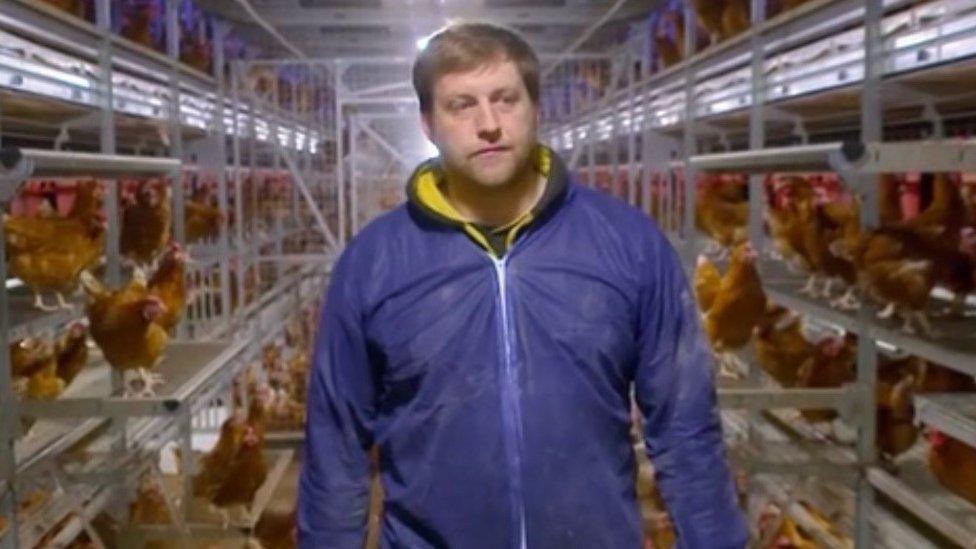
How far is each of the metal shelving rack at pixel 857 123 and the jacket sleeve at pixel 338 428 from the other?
3.23 feet

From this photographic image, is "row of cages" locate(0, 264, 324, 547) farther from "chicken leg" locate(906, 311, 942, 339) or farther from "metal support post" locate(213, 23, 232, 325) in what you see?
"chicken leg" locate(906, 311, 942, 339)

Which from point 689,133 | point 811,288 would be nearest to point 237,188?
point 689,133

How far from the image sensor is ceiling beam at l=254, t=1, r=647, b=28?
4652 millimetres

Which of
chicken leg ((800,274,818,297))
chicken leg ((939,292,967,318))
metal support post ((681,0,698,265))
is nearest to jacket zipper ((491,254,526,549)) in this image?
chicken leg ((939,292,967,318))

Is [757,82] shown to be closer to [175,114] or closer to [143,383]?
[143,383]

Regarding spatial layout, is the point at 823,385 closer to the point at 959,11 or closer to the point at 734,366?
the point at 734,366

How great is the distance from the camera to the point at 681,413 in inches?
61.7

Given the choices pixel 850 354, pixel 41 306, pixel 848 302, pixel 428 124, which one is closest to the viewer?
pixel 428 124

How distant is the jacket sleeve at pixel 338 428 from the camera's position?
161 centimetres

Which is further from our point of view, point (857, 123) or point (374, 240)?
point (857, 123)

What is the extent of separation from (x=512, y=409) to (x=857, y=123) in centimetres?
309

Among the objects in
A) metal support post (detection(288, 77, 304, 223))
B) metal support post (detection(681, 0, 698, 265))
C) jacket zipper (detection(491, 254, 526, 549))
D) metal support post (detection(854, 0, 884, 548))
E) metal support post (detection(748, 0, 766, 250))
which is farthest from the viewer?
metal support post (detection(288, 77, 304, 223))

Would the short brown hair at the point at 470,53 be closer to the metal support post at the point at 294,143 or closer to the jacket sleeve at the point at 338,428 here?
the jacket sleeve at the point at 338,428

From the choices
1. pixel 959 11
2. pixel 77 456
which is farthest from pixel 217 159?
pixel 959 11
